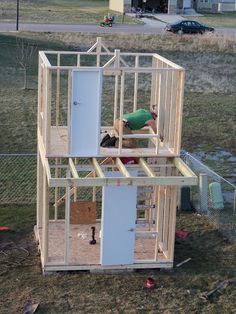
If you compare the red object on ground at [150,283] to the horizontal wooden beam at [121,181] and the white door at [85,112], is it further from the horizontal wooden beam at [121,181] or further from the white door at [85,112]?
the white door at [85,112]

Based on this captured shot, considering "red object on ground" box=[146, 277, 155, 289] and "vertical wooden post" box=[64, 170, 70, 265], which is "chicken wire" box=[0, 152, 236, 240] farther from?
"vertical wooden post" box=[64, 170, 70, 265]

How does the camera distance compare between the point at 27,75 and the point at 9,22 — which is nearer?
the point at 27,75

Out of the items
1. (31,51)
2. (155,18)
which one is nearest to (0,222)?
(31,51)

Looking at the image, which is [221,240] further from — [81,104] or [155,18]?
[155,18]

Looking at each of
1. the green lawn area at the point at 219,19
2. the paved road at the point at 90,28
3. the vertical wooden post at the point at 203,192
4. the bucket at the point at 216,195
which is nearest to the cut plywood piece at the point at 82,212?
the vertical wooden post at the point at 203,192

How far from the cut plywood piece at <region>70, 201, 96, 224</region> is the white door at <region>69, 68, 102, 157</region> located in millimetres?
1208

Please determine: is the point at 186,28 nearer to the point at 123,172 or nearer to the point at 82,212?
the point at 82,212

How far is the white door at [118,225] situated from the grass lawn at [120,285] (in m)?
0.34

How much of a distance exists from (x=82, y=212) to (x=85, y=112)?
2141 millimetres

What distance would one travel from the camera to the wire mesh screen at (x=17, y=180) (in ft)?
52.2

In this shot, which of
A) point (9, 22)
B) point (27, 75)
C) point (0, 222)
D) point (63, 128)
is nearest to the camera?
point (63, 128)

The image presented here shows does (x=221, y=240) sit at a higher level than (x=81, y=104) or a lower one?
lower

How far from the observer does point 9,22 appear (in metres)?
47.8

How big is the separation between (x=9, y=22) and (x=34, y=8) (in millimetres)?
14381
